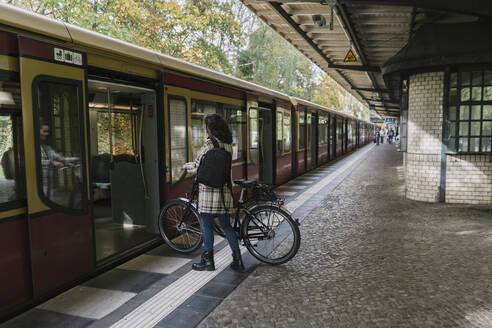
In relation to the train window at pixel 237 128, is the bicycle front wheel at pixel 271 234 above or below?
below

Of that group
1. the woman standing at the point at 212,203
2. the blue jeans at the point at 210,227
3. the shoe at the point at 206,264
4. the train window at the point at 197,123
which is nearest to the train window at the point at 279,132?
the train window at the point at 197,123

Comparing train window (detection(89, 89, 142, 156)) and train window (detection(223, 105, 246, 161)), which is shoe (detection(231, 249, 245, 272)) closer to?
train window (detection(89, 89, 142, 156))

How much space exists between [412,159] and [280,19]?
13.4 feet

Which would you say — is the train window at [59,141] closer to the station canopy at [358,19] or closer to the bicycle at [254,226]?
the bicycle at [254,226]

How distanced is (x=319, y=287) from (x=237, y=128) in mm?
4281

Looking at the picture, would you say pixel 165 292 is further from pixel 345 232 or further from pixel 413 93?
pixel 413 93

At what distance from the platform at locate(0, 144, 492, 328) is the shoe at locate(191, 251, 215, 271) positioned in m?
0.08

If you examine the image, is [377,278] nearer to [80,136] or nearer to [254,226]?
[254,226]

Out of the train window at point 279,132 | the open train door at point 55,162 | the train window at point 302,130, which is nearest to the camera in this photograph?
the open train door at point 55,162

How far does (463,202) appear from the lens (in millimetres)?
7875

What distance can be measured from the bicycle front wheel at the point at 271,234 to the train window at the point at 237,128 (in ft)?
9.10

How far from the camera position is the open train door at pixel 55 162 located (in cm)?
321

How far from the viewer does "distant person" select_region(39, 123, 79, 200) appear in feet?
10.9

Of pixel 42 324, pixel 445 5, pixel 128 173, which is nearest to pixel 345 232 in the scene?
pixel 128 173
